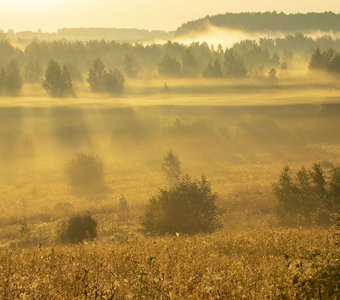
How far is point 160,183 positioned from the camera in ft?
190

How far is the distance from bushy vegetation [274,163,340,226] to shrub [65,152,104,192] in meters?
30.0

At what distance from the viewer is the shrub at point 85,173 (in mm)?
60750

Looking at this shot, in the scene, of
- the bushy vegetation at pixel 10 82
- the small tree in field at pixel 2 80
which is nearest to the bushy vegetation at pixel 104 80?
the bushy vegetation at pixel 10 82

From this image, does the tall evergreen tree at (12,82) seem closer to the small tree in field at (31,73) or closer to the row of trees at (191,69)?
the small tree in field at (31,73)

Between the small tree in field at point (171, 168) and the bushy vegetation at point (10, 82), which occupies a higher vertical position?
the bushy vegetation at point (10, 82)

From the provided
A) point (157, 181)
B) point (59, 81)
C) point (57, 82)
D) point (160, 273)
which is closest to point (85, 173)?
point (157, 181)

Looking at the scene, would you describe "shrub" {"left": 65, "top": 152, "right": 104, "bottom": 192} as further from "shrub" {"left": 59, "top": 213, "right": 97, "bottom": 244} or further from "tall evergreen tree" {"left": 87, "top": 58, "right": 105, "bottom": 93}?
"tall evergreen tree" {"left": 87, "top": 58, "right": 105, "bottom": 93}

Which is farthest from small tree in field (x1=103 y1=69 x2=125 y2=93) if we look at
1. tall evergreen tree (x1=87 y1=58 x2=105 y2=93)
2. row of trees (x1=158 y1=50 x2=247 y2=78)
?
row of trees (x1=158 y1=50 x2=247 y2=78)

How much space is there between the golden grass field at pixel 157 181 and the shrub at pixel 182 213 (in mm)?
1798

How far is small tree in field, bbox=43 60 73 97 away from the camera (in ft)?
417

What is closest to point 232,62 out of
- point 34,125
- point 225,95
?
point 225,95

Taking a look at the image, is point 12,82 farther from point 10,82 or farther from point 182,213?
point 182,213

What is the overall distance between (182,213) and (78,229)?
227 inches

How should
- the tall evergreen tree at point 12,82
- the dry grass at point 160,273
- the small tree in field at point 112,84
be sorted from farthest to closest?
the small tree in field at point 112,84 < the tall evergreen tree at point 12,82 < the dry grass at point 160,273
